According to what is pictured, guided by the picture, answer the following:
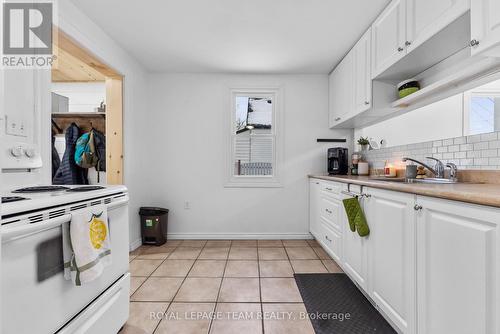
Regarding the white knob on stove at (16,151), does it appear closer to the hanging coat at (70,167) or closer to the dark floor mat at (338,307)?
the hanging coat at (70,167)

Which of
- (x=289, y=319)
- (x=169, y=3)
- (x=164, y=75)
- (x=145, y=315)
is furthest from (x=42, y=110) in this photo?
(x=289, y=319)

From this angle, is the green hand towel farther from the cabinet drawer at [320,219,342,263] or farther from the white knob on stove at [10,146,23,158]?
the white knob on stove at [10,146,23,158]

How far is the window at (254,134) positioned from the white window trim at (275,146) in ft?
0.05

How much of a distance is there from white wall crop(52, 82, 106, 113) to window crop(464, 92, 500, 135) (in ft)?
14.5

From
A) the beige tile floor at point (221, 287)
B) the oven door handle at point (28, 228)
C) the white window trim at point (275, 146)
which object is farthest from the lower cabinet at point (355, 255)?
the oven door handle at point (28, 228)

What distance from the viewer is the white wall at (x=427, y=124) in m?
1.87

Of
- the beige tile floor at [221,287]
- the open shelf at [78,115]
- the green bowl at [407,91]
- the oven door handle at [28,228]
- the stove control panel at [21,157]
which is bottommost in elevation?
the beige tile floor at [221,287]

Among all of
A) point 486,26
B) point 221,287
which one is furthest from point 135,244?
point 486,26

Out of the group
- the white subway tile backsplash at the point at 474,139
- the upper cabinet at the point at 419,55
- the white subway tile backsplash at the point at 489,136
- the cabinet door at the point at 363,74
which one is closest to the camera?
the upper cabinet at the point at 419,55

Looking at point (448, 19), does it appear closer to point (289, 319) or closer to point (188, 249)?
point (289, 319)

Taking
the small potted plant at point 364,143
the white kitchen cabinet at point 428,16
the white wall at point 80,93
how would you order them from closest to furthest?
the white kitchen cabinet at point 428,16, the small potted plant at point 364,143, the white wall at point 80,93

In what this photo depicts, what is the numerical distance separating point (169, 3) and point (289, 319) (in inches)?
105

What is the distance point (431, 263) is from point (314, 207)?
2131 millimetres

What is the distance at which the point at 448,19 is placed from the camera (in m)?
1.47
